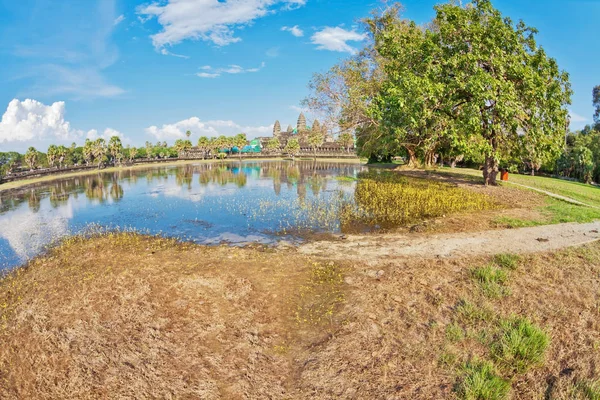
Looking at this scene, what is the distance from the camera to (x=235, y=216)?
16.9 meters

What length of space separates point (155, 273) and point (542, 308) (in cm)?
883

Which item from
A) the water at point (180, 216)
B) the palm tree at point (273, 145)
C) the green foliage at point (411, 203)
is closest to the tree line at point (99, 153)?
the palm tree at point (273, 145)

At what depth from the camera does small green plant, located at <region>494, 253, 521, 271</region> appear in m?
8.50

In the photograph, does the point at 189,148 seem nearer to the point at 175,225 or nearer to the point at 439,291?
the point at 175,225

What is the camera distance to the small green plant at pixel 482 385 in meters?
4.64

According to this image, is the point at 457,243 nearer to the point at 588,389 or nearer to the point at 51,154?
the point at 588,389

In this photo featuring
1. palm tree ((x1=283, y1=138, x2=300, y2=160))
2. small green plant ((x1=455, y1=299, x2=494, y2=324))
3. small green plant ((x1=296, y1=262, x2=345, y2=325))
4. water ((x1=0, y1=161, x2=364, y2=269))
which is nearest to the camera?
small green plant ((x1=455, y1=299, x2=494, y2=324))

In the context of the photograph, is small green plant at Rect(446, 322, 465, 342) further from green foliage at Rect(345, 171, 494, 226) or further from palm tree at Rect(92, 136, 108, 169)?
palm tree at Rect(92, 136, 108, 169)

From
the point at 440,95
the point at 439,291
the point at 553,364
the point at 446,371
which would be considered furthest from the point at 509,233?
the point at 440,95

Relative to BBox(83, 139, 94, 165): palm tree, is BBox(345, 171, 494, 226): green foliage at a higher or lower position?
lower

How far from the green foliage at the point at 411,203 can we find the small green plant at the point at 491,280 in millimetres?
5801

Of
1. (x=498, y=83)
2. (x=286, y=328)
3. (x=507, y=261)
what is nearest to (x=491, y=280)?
(x=507, y=261)

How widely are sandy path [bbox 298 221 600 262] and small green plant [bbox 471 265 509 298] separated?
1378 mm

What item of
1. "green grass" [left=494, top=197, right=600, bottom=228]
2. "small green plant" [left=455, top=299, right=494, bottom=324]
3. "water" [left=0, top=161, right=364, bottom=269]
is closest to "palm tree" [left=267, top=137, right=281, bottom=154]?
"water" [left=0, top=161, right=364, bottom=269]
